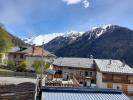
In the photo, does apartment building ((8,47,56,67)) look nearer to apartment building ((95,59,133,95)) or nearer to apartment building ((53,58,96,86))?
apartment building ((53,58,96,86))

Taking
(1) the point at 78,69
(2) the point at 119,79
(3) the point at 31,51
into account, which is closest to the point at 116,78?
(2) the point at 119,79

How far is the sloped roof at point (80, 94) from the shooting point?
17.5 metres

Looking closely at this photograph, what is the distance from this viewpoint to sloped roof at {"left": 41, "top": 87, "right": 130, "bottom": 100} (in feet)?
57.3

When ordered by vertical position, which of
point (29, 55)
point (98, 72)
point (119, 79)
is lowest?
point (119, 79)

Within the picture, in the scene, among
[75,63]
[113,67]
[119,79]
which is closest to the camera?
[119,79]

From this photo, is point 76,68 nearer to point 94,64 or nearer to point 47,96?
point 94,64

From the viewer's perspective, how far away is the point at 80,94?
18.1 metres

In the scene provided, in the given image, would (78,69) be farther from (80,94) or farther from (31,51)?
(80,94)

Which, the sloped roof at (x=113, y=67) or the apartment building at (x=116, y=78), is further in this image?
the sloped roof at (x=113, y=67)

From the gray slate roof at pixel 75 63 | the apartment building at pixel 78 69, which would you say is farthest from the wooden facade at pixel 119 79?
the gray slate roof at pixel 75 63

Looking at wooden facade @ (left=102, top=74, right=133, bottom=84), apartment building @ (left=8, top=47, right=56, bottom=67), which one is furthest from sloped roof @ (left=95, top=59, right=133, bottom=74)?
apartment building @ (left=8, top=47, right=56, bottom=67)

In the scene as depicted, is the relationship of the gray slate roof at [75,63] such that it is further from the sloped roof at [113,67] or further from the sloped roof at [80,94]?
the sloped roof at [80,94]

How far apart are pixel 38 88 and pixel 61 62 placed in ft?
Answer: 208

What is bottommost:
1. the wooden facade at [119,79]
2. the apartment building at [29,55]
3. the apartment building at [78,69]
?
the wooden facade at [119,79]
